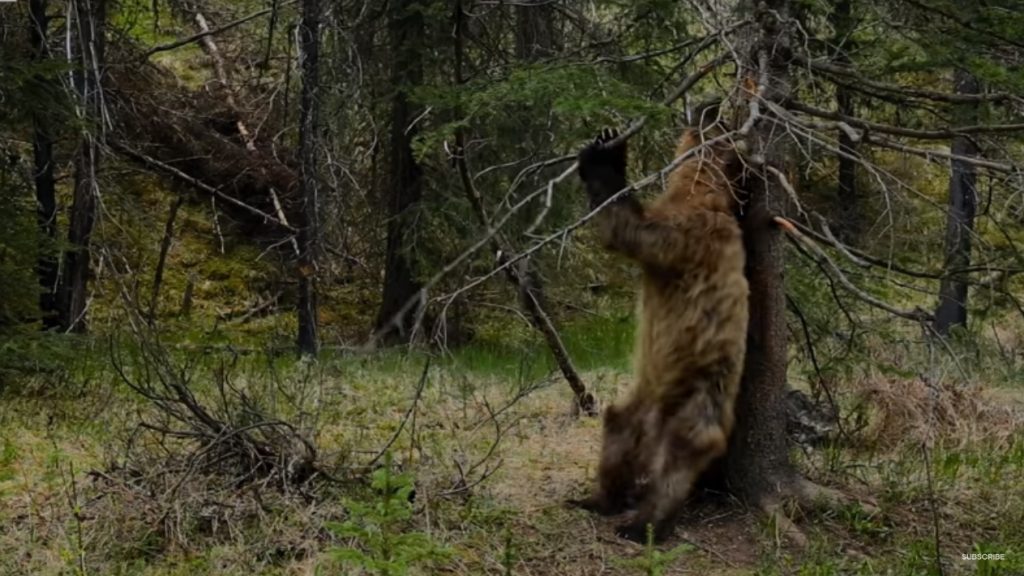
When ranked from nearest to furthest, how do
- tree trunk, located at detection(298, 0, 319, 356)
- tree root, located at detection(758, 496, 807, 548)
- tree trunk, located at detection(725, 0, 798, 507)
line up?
tree root, located at detection(758, 496, 807, 548) → tree trunk, located at detection(725, 0, 798, 507) → tree trunk, located at detection(298, 0, 319, 356)

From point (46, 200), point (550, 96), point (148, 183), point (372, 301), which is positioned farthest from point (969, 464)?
point (148, 183)

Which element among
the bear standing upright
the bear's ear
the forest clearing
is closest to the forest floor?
the forest clearing

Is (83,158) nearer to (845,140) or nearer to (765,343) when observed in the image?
(765,343)

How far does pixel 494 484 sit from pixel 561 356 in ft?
5.54

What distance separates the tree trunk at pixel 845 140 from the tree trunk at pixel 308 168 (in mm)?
4701

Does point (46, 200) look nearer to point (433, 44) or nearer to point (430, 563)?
point (433, 44)

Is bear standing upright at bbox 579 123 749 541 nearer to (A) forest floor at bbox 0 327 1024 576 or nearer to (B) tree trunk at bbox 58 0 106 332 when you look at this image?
(A) forest floor at bbox 0 327 1024 576

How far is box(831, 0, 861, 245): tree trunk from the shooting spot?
5.71m

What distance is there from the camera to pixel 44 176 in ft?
36.2

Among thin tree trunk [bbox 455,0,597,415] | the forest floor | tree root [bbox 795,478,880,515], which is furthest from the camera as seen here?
thin tree trunk [bbox 455,0,597,415]

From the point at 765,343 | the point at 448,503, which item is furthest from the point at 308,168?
the point at 765,343

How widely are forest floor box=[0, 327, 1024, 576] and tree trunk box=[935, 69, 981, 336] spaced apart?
92 centimetres

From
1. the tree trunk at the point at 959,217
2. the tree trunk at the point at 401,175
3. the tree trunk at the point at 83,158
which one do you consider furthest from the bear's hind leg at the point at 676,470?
the tree trunk at the point at 401,175

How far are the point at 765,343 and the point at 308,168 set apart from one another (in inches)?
240
